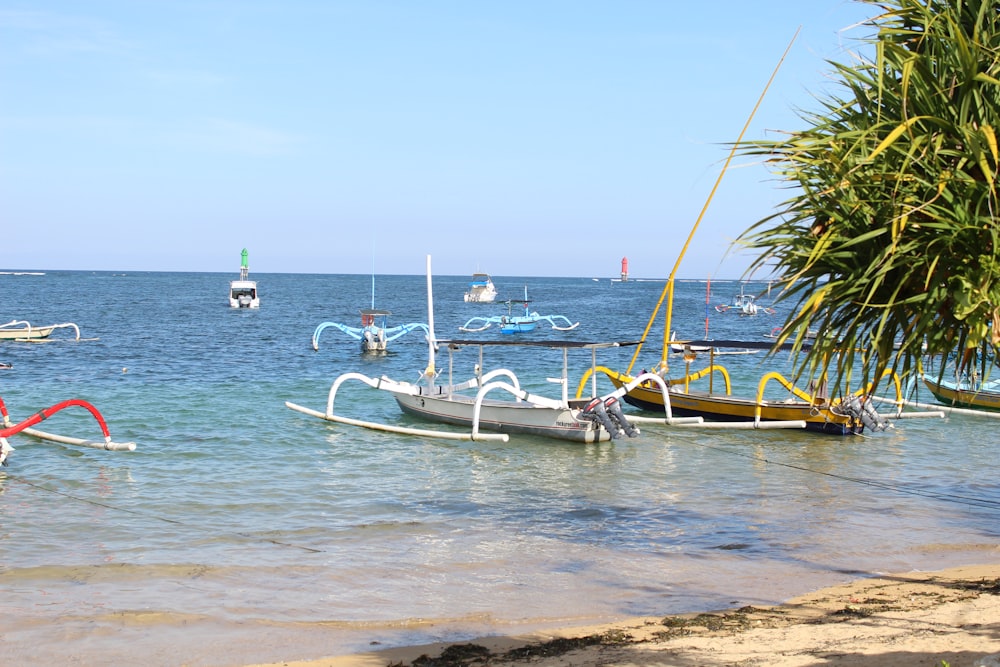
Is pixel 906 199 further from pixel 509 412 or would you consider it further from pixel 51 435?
pixel 51 435

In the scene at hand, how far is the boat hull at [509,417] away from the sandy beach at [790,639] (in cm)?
1121

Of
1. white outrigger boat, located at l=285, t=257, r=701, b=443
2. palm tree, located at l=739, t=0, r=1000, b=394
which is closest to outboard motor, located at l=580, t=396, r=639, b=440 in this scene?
white outrigger boat, located at l=285, t=257, r=701, b=443

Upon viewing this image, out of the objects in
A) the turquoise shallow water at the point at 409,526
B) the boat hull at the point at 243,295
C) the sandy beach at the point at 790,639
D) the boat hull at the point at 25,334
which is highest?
the boat hull at the point at 243,295

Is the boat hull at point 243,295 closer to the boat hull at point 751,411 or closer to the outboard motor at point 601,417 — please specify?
the boat hull at point 751,411

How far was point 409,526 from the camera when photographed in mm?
14188

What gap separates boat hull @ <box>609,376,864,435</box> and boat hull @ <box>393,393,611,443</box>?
2.16 meters

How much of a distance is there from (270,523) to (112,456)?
6.76 m

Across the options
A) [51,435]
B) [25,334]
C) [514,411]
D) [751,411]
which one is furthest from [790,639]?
[25,334]

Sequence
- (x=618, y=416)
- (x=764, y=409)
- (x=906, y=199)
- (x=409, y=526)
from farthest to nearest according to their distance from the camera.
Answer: (x=764, y=409)
(x=618, y=416)
(x=409, y=526)
(x=906, y=199)

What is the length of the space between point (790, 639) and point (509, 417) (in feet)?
48.1

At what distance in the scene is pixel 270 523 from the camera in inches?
565

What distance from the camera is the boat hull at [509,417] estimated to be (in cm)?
2147

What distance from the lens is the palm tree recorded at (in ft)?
16.4

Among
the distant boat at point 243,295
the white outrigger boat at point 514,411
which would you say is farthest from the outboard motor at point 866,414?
the distant boat at point 243,295
